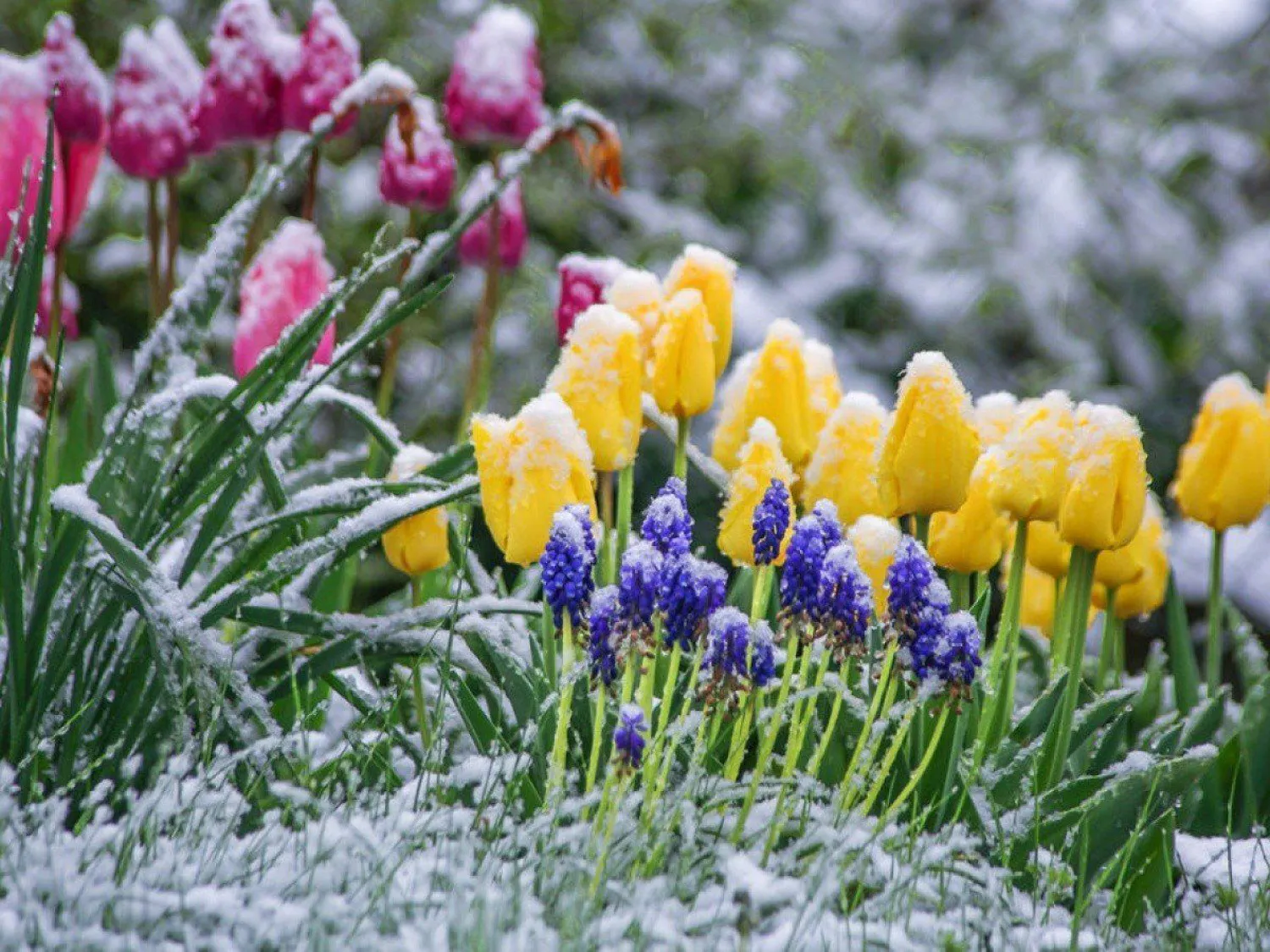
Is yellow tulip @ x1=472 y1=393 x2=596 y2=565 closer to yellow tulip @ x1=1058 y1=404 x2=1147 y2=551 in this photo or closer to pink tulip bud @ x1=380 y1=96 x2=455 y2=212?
yellow tulip @ x1=1058 y1=404 x2=1147 y2=551

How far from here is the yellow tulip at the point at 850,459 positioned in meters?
1.59

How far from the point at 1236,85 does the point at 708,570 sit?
138 inches

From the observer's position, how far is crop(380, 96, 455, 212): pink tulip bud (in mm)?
2234

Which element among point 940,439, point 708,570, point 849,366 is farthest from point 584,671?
point 849,366

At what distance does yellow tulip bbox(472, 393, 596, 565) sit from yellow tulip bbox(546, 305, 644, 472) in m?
0.07

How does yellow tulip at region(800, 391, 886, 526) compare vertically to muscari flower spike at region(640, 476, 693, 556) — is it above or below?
above

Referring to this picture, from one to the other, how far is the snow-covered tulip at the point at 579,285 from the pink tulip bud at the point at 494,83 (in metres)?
0.48

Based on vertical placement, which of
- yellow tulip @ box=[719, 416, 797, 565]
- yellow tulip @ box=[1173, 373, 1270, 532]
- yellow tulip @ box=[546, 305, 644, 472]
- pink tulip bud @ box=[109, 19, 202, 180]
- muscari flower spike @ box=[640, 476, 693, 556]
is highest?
pink tulip bud @ box=[109, 19, 202, 180]

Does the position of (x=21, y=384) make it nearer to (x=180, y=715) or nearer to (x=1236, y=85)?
(x=180, y=715)

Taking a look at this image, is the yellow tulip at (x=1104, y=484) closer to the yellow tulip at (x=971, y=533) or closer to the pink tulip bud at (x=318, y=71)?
the yellow tulip at (x=971, y=533)

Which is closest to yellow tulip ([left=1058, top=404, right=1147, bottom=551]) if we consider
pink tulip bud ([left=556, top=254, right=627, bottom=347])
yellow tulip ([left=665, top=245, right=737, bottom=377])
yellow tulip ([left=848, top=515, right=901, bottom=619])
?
yellow tulip ([left=848, top=515, right=901, bottom=619])

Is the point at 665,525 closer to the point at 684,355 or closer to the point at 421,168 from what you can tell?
the point at 684,355

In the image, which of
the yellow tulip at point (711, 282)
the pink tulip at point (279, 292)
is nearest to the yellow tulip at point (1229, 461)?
the yellow tulip at point (711, 282)

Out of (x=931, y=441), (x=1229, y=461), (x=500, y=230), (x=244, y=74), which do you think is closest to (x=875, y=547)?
(x=931, y=441)
